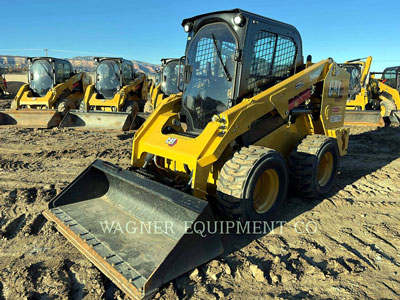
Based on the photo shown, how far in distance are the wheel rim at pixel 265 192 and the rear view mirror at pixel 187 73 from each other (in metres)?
1.70

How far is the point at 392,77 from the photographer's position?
13.4 meters

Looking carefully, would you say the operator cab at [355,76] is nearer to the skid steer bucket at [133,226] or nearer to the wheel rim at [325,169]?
the wheel rim at [325,169]

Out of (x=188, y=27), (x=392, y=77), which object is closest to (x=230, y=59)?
(x=188, y=27)

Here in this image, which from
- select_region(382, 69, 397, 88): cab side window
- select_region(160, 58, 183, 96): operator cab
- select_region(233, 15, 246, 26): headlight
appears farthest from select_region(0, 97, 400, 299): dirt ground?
select_region(382, 69, 397, 88): cab side window

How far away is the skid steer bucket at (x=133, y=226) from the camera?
2486mm

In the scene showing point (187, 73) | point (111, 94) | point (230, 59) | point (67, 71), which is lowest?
point (111, 94)

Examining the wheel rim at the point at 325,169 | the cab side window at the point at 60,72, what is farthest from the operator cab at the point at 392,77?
the cab side window at the point at 60,72

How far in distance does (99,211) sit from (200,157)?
4.75 ft

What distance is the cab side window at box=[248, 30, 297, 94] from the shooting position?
12.5ft

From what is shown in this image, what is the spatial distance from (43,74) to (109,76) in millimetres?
2571

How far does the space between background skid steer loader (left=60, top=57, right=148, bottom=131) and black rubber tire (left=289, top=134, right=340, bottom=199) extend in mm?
6551

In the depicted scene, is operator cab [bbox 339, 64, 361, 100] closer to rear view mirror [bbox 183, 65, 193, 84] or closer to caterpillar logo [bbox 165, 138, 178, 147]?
rear view mirror [bbox 183, 65, 193, 84]

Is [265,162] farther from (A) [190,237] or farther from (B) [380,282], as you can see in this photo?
(B) [380,282]
